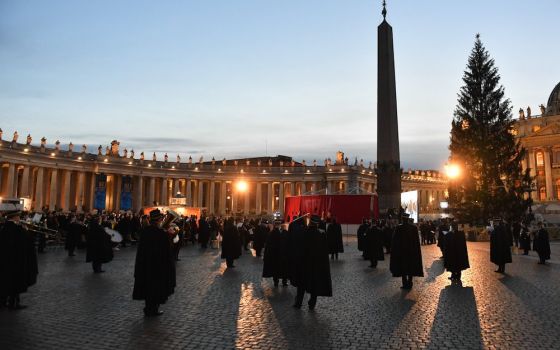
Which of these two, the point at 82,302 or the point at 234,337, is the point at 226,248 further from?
the point at 234,337

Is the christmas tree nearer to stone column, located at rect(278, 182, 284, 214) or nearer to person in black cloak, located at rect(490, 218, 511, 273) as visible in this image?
person in black cloak, located at rect(490, 218, 511, 273)

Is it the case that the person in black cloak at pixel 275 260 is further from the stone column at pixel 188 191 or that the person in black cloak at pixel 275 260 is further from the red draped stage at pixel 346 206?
the stone column at pixel 188 191

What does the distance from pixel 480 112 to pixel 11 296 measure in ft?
124

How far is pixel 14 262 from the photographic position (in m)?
8.11

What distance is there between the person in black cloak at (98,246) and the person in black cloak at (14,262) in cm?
460

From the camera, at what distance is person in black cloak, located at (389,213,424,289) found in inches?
428

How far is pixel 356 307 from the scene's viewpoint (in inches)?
325

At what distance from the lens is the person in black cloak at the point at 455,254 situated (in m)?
12.4

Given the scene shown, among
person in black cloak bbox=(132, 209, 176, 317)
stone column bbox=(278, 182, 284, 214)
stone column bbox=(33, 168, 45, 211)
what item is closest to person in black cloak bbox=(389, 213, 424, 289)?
person in black cloak bbox=(132, 209, 176, 317)

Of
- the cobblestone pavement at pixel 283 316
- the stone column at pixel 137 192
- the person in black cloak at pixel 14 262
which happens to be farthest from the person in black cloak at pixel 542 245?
the stone column at pixel 137 192

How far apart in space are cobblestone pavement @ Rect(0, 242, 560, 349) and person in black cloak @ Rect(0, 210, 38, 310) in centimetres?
38

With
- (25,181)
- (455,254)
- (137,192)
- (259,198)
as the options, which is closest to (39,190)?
(25,181)

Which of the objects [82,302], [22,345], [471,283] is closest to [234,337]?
[22,345]

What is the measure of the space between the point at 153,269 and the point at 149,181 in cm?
6920
